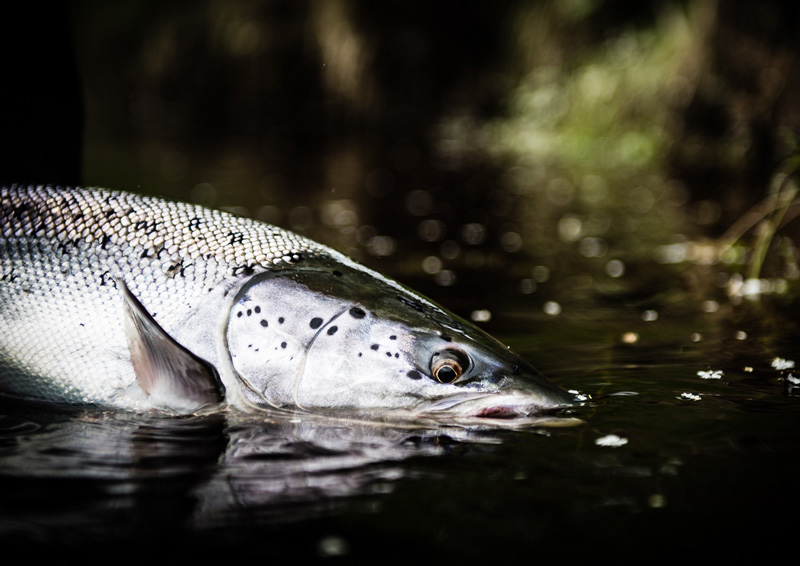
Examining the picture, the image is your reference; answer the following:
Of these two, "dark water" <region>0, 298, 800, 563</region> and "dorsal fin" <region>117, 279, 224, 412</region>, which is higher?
"dorsal fin" <region>117, 279, 224, 412</region>

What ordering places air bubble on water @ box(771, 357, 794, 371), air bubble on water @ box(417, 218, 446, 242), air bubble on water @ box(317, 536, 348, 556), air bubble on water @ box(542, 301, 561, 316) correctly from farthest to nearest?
air bubble on water @ box(417, 218, 446, 242)
air bubble on water @ box(542, 301, 561, 316)
air bubble on water @ box(771, 357, 794, 371)
air bubble on water @ box(317, 536, 348, 556)

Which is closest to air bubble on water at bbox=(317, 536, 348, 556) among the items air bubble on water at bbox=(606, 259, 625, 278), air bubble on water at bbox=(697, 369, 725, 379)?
air bubble on water at bbox=(697, 369, 725, 379)

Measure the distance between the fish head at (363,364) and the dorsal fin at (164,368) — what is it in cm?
12

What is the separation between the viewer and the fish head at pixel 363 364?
3.19 metres

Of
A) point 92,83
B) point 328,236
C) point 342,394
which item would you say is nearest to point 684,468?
point 342,394

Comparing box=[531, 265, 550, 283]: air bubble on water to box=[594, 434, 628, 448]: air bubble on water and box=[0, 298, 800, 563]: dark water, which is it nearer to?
box=[0, 298, 800, 563]: dark water

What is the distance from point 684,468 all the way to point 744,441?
366 millimetres

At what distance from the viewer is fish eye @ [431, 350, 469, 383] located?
320 centimetres

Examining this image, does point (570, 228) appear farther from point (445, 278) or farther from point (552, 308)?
point (552, 308)

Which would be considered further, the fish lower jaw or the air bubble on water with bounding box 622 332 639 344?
the air bubble on water with bounding box 622 332 639 344

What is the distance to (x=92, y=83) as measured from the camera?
21094 millimetres

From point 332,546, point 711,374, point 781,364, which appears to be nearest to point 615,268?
point 781,364

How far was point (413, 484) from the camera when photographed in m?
2.69

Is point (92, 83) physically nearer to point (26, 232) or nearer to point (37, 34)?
point (37, 34)
